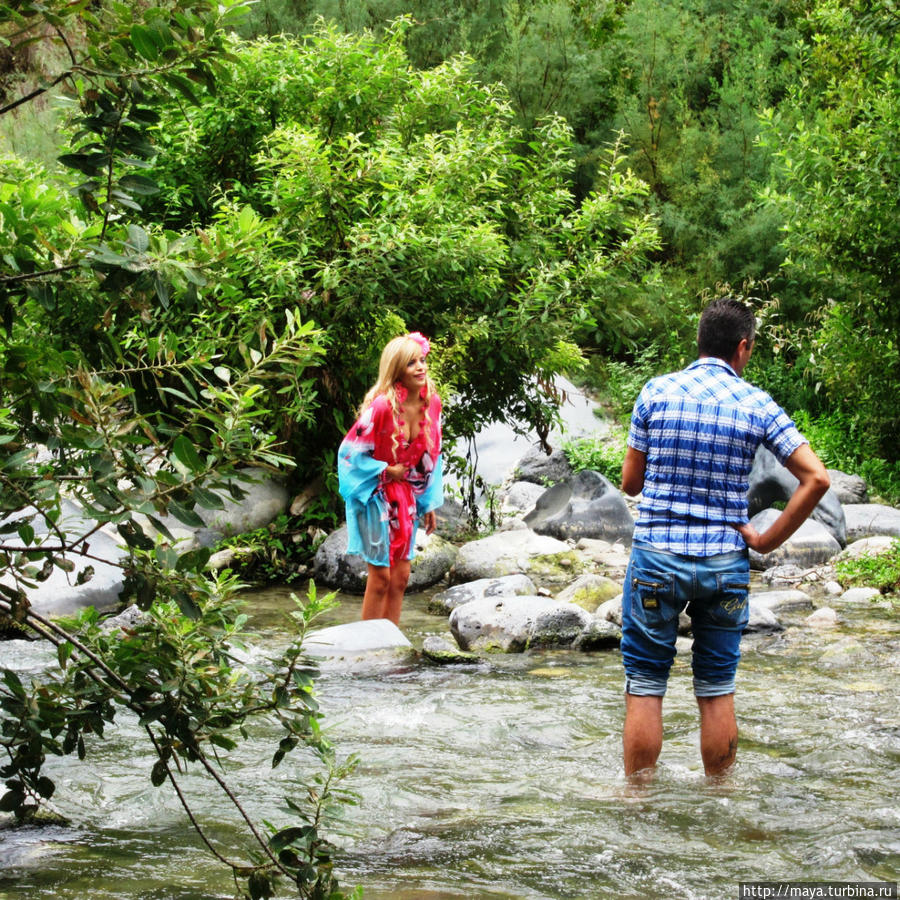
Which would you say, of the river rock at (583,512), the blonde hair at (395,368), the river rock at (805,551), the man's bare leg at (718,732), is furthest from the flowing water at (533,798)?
the river rock at (583,512)

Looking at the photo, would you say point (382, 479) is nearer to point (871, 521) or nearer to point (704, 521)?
point (704, 521)

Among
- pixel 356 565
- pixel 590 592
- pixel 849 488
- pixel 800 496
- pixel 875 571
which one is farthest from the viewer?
pixel 849 488

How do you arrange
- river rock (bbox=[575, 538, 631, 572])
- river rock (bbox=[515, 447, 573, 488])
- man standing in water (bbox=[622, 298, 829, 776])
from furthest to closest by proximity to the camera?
river rock (bbox=[515, 447, 573, 488]), river rock (bbox=[575, 538, 631, 572]), man standing in water (bbox=[622, 298, 829, 776])

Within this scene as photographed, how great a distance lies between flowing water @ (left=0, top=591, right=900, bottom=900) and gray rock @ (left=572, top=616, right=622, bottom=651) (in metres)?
0.59

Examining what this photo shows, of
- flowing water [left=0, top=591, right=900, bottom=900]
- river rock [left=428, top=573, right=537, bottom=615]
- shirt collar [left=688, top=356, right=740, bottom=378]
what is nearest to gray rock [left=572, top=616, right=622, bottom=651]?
flowing water [left=0, top=591, right=900, bottom=900]

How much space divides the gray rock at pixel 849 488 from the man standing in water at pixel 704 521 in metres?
7.97

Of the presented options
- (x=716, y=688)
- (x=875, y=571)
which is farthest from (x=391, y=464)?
(x=875, y=571)

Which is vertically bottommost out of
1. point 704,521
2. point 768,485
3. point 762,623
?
point 762,623

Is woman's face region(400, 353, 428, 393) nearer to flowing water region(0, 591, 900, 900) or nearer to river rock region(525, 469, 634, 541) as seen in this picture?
flowing water region(0, 591, 900, 900)

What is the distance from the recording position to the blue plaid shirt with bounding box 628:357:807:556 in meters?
4.29

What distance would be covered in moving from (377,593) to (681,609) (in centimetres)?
315

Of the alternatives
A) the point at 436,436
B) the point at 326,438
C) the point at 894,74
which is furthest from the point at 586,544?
the point at 894,74

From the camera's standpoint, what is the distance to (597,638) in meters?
7.34

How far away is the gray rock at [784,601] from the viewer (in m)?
8.47
